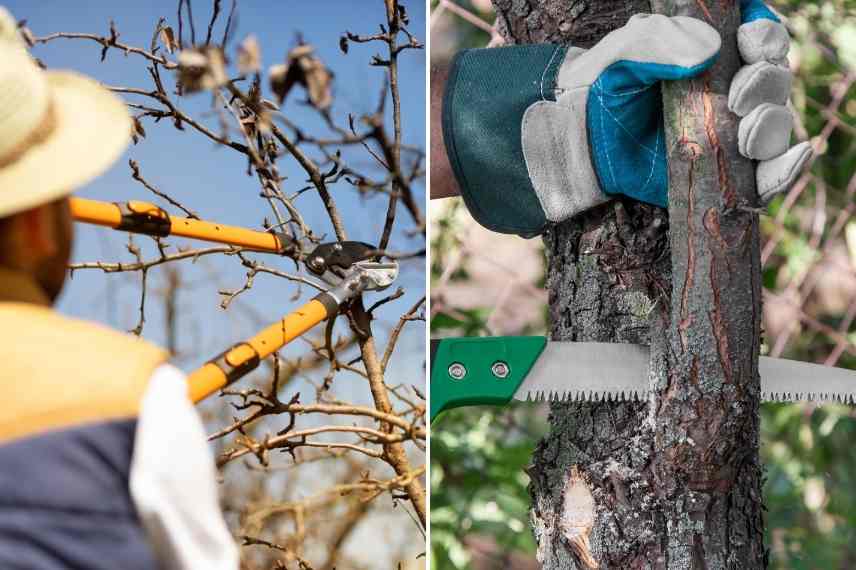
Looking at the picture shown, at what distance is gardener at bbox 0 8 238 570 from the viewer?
552 millimetres

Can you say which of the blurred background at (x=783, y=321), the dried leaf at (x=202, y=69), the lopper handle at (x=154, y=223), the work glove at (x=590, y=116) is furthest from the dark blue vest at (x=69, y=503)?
the blurred background at (x=783, y=321)

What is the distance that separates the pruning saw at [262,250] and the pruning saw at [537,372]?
123 millimetres

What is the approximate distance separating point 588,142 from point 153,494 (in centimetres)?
58

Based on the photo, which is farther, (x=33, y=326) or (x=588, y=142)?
(x=588, y=142)

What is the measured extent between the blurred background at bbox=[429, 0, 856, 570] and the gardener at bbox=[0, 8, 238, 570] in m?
1.31

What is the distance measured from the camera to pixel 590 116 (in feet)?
3.26

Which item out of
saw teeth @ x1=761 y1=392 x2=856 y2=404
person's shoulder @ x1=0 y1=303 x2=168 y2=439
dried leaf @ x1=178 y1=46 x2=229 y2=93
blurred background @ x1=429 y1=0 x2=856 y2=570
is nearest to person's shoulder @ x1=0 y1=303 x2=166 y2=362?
person's shoulder @ x1=0 y1=303 x2=168 y2=439

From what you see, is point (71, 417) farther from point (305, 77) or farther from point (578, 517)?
point (578, 517)

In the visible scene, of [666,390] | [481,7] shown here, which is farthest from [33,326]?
[481,7]

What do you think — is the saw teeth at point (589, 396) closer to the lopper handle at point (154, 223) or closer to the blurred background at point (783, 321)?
the lopper handle at point (154, 223)

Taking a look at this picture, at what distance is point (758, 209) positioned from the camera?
887 millimetres

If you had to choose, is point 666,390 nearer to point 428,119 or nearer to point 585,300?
point 585,300

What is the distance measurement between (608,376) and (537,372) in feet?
0.21

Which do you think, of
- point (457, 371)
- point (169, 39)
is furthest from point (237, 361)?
point (169, 39)
